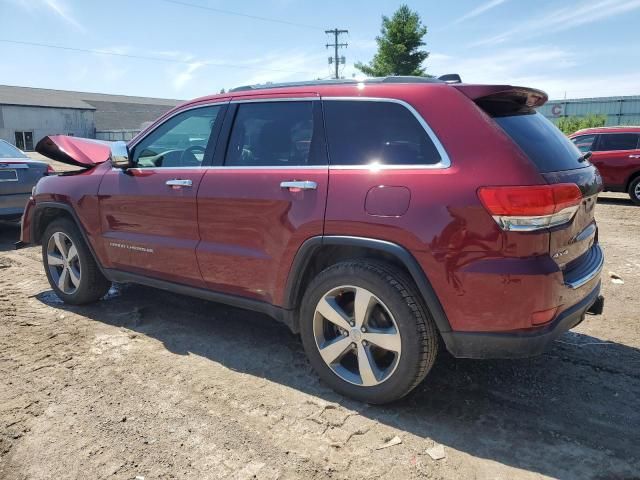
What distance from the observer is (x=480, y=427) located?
110 inches

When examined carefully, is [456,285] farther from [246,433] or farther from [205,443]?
[205,443]

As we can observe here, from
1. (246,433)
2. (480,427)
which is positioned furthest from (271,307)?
(480,427)

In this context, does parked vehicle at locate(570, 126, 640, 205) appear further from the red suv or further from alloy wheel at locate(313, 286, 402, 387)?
alloy wheel at locate(313, 286, 402, 387)

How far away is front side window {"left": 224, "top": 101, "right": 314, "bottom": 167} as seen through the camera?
3.30 metres

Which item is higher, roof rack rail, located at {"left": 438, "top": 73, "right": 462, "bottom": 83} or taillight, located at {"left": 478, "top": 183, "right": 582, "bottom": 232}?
roof rack rail, located at {"left": 438, "top": 73, "right": 462, "bottom": 83}

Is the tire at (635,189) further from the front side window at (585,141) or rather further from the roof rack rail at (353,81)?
the roof rack rail at (353,81)

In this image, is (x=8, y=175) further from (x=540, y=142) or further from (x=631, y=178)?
(x=631, y=178)

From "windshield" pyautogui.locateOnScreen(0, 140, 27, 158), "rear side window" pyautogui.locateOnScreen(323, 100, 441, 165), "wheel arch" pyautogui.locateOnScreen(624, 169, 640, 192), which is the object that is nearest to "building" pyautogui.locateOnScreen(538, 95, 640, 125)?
"wheel arch" pyautogui.locateOnScreen(624, 169, 640, 192)

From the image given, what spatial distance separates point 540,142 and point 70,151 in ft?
13.6

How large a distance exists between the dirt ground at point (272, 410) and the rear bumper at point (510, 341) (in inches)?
17.7

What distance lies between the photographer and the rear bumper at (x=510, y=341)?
8.44ft

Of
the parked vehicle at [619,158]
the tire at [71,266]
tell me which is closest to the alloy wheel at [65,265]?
the tire at [71,266]

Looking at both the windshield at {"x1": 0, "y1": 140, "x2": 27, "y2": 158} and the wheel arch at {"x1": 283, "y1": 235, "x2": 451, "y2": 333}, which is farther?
the windshield at {"x1": 0, "y1": 140, "x2": 27, "y2": 158}

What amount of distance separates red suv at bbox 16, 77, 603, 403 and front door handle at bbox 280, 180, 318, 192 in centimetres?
1
